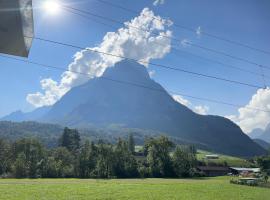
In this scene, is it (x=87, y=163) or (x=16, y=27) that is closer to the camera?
(x=16, y=27)

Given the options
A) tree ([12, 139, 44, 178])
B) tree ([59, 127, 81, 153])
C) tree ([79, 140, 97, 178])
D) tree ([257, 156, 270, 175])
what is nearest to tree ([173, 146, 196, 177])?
tree ([79, 140, 97, 178])

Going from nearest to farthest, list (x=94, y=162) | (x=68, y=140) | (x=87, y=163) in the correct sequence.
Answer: (x=87, y=163) < (x=94, y=162) < (x=68, y=140)

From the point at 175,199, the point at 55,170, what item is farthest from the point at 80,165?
the point at 175,199

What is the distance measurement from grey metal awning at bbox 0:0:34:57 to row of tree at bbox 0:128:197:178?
101 m

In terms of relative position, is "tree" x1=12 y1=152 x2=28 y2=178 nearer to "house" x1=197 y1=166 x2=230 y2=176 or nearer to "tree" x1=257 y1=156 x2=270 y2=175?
"tree" x1=257 y1=156 x2=270 y2=175

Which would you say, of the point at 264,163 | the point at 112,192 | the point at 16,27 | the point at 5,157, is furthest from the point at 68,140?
the point at 16,27

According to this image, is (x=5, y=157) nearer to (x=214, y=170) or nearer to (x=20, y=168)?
(x=20, y=168)

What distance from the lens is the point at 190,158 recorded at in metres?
123

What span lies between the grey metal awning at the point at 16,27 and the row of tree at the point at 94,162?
3988 inches

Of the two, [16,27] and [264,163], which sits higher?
[264,163]

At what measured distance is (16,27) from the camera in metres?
5.76

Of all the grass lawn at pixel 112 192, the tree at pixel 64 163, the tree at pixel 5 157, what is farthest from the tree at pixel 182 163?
the grass lawn at pixel 112 192

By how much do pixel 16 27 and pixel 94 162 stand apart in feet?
354

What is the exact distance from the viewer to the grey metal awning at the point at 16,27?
5.35 m
